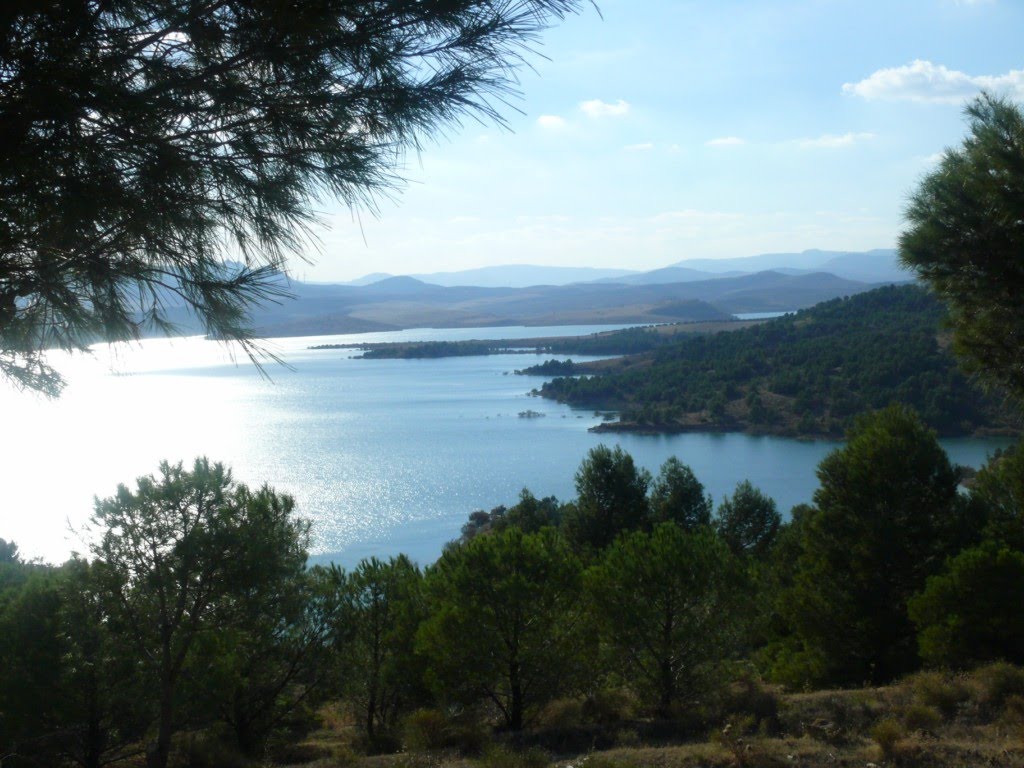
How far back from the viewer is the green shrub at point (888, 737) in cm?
511

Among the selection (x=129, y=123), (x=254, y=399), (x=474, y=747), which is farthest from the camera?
(x=254, y=399)

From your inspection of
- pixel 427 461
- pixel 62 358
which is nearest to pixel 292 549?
pixel 62 358

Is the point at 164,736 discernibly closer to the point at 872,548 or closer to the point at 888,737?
the point at 888,737

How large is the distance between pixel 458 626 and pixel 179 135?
6750mm

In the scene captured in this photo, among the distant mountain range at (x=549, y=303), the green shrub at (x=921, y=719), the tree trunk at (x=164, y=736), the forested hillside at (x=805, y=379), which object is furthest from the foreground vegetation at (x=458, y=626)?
the distant mountain range at (x=549, y=303)

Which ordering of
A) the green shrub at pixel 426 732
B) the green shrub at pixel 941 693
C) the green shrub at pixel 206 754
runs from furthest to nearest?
the green shrub at pixel 206 754 → the green shrub at pixel 426 732 → the green shrub at pixel 941 693

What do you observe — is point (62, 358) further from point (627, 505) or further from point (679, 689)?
point (627, 505)

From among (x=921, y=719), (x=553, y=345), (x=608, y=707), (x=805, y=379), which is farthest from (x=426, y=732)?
(x=553, y=345)

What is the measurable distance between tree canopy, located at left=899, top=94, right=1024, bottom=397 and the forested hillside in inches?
1127

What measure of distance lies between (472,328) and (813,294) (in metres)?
49.9

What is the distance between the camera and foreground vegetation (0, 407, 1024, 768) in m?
7.21

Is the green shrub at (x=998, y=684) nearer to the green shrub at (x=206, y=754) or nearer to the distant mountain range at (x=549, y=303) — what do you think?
the green shrub at (x=206, y=754)

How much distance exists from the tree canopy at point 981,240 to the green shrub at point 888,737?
249cm

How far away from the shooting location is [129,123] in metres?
2.51
